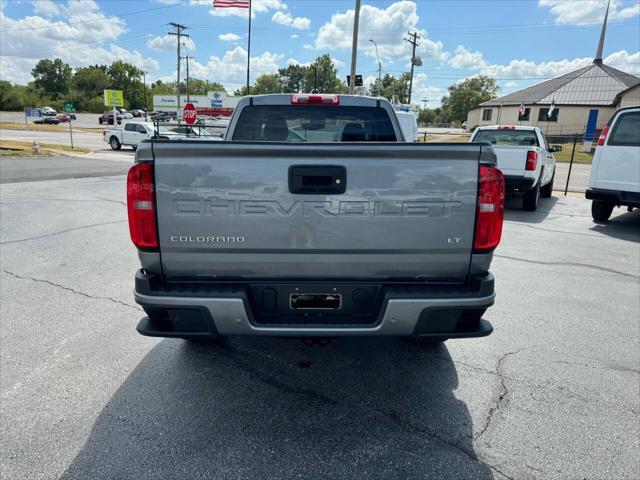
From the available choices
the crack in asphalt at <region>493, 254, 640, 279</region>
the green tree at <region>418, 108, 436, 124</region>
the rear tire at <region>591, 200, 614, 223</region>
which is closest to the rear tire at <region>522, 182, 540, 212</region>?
the rear tire at <region>591, 200, 614, 223</region>

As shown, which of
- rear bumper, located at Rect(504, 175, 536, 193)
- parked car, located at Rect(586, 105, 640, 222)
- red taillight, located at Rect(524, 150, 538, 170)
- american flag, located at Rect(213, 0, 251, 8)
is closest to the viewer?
parked car, located at Rect(586, 105, 640, 222)

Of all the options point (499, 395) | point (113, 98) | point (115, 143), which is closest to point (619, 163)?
point (499, 395)

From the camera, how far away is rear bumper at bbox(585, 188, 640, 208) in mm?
8422

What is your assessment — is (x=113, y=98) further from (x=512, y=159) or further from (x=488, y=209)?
(x=488, y=209)

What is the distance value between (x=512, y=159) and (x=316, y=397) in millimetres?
9145

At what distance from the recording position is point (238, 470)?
2.48 m

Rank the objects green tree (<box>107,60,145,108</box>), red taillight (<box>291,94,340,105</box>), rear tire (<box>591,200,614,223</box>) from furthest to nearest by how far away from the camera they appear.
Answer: green tree (<box>107,60,145,108</box>), rear tire (<box>591,200,614,223</box>), red taillight (<box>291,94,340,105</box>)

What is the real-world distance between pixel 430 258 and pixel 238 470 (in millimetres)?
1606

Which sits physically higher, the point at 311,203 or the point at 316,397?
the point at 311,203

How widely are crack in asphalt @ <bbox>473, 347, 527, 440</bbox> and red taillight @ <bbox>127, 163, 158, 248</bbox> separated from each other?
2309 millimetres

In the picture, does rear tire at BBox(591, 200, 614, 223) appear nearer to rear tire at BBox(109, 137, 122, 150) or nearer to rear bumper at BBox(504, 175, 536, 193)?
rear bumper at BBox(504, 175, 536, 193)

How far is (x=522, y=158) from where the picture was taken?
34.3 ft

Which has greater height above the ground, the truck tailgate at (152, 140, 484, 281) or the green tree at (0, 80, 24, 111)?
the green tree at (0, 80, 24, 111)

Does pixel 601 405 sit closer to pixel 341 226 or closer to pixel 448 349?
pixel 448 349
